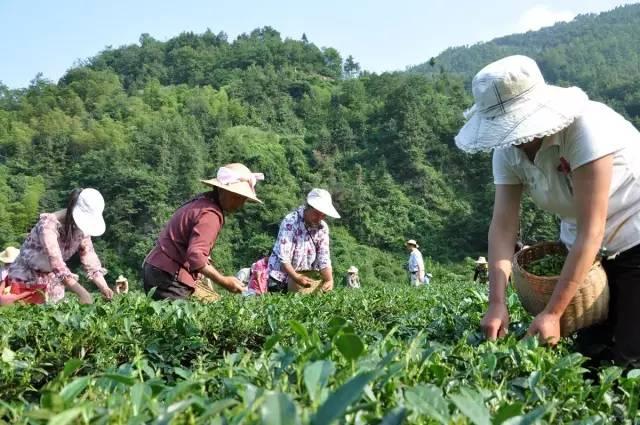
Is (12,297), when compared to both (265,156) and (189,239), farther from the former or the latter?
(265,156)

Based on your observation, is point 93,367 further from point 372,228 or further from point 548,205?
point 372,228

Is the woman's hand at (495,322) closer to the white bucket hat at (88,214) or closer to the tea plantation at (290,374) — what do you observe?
the tea plantation at (290,374)

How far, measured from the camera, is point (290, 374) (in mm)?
1392

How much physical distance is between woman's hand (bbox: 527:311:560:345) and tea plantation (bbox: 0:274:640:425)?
0.18 ft

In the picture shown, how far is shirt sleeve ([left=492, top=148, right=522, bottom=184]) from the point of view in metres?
2.52

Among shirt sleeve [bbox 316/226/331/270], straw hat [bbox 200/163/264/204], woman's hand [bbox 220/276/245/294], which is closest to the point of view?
straw hat [bbox 200/163/264/204]

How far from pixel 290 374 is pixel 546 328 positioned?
1085 mm

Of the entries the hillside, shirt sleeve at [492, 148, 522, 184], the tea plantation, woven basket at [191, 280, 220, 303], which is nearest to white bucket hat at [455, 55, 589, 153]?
shirt sleeve at [492, 148, 522, 184]

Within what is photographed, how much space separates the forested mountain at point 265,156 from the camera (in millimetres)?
45562

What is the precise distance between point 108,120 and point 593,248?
5990 centimetres

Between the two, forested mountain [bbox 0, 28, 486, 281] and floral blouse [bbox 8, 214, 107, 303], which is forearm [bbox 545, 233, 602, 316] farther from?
forested mountain [bbox 0, 28, 486, 281]

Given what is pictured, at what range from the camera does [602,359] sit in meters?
2.52

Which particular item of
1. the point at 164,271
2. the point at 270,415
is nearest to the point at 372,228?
the point at 164,271

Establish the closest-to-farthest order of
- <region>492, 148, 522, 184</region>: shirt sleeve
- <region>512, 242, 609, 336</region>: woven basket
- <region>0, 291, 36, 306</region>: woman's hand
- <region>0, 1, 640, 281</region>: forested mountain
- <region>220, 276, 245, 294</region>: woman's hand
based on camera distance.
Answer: <region>512, 242, 609, 336</region>: woven basket
<region>492, 148, 522, 184</region>: shirt sleeve
<region>220, 276, 245, 294</region>: woman's hand
<region>0, 291, 36, 306</region>: woman's hand
<region>0, 1, 640, 281</region>: forested mountain
